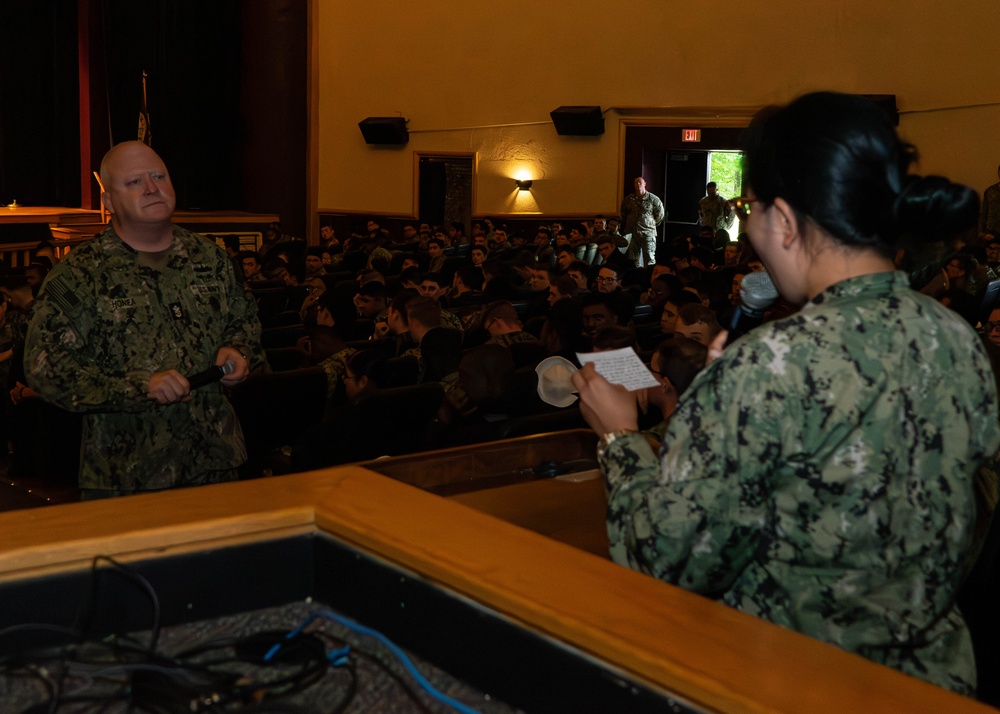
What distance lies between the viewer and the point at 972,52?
35.7 feet

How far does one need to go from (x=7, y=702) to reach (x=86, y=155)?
16.6m

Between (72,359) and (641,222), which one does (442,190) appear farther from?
(72,359)

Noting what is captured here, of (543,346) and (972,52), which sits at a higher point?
(972,52)

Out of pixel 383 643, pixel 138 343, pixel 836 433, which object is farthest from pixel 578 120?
pixel 383 643

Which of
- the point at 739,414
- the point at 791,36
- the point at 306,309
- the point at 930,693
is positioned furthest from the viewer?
the point at 791,36

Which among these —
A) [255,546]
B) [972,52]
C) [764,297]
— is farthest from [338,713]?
[972,52]

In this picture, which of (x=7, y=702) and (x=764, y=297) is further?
(x=764, y=297)

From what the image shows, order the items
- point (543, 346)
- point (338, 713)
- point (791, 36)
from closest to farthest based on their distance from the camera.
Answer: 1. point (338, 713)
2. point (543, 346)
3. point (791, 36)

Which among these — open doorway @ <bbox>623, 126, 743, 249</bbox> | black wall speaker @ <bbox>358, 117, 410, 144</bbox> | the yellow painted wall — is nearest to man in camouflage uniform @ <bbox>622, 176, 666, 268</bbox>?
open doorway @ <bbox>623, 126, 743, 249</bbox>

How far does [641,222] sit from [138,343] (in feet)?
35.4

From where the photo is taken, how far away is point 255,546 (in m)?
1.24

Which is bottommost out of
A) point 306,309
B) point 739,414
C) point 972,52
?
point 306,309

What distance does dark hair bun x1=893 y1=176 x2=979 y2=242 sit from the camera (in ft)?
4.05

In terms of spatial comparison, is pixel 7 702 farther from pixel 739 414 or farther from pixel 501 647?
pixel 739 414
